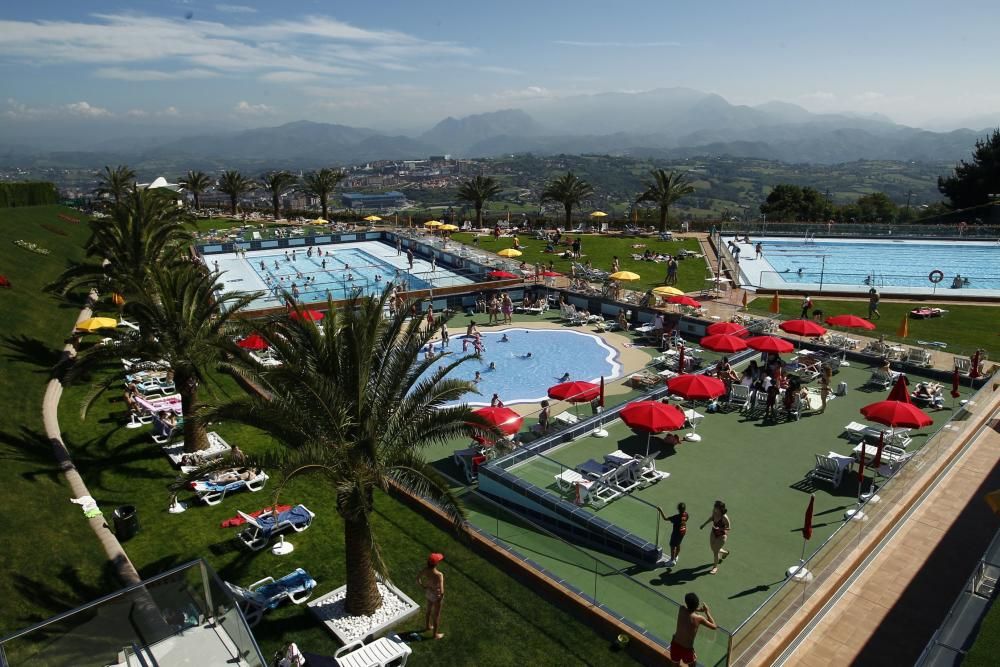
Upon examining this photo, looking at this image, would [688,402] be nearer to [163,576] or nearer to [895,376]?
[895,376]

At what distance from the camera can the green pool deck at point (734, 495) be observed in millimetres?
9641

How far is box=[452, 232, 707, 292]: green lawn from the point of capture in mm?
31625

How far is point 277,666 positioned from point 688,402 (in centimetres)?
1188

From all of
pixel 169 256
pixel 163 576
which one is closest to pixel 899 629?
pixel 163 576

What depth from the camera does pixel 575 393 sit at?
589 inches

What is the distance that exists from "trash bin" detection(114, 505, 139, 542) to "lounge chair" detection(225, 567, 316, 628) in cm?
267

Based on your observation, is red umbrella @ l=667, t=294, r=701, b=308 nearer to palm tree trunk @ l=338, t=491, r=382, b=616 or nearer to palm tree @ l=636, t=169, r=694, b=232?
palm tree trunk @ l=338, t=491, r=382, b=616

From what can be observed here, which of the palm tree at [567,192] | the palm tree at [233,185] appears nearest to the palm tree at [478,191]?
the palm tree at [567,192]

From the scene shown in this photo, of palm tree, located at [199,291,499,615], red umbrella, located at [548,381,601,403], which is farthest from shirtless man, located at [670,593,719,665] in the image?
red umbrella, located at [548,381,601,403]

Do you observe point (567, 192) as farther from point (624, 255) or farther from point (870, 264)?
point (870, 264)

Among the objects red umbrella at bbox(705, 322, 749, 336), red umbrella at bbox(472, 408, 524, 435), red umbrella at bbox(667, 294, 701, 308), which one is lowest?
red umbrella at bbox(472, 408, 524, 435)

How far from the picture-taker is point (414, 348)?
898 cm

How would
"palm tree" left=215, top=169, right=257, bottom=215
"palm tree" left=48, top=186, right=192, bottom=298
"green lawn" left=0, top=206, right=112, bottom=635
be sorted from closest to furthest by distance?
1. "green lawn" left=0, top=206, right=112, bottom=635
2. "palm tree" left=48, top=186, right=192, bottom=298
3. "palm tree" left=215, top=169, right=257, bottom=215

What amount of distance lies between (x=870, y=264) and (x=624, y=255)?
49.2 ft
